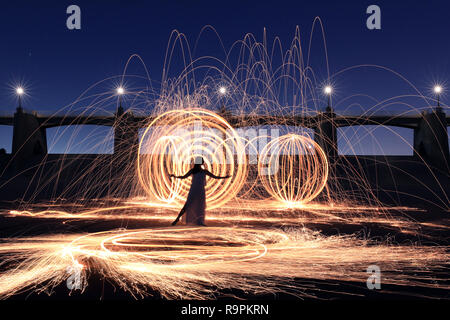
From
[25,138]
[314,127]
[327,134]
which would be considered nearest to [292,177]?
[327,134]

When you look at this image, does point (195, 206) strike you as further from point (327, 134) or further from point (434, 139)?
point (434, 139)

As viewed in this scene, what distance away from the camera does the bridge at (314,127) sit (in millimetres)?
51281

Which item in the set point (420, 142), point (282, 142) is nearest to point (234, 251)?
point (282, 142)

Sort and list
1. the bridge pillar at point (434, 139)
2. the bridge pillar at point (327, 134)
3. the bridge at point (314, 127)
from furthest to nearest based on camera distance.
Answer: the bridge pillar at point (434, 139), the bridge at point (314, 127), the bridge pillar at point (327, 134)

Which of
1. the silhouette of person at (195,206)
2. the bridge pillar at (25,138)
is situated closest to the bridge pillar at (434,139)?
the silhouette of person at (195,206)

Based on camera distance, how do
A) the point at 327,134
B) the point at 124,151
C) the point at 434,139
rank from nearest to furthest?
the point at 124,151
the point at 327,134
the point at 434,139

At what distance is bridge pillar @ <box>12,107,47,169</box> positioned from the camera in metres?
52.1

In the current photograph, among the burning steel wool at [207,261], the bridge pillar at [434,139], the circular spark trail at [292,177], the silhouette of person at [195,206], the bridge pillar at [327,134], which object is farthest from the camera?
the bridge pillar at [434,139]

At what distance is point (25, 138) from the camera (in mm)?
55406

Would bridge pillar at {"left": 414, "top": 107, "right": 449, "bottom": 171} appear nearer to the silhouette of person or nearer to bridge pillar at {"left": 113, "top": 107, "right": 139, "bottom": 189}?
bridge pillar at {"left": 113, "top": 107, "right": 139, "bottom": 189}

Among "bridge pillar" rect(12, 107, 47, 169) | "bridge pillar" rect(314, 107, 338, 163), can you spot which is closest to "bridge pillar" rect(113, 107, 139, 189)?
"bridge pillar" rect(12, 107, 47, 169)

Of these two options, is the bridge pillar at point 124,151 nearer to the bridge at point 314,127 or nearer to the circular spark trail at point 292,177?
the bridge at point 314,127

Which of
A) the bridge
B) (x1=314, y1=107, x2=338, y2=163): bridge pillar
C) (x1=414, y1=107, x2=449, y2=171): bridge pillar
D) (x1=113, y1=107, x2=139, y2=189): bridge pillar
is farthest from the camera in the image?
(x1=414, y1=107, x2=449, y2=171): bridge pillar

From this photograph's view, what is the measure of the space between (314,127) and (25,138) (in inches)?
1664
